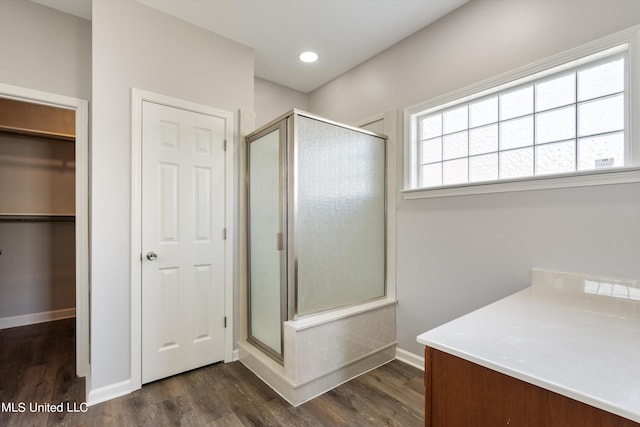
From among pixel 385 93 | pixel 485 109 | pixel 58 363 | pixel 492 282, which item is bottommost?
pixel 58 363

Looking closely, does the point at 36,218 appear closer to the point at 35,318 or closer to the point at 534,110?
the point at 35,318

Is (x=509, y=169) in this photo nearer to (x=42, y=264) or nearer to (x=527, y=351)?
(x=527, y=351)

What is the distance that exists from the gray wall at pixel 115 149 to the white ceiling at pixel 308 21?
0.23 metres

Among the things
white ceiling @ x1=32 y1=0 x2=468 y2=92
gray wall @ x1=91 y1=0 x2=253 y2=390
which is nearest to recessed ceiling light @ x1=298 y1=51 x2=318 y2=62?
white ceiling @ x1=32 y1=0 x2=468 y2=92

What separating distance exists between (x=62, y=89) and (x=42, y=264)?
2.43 metres

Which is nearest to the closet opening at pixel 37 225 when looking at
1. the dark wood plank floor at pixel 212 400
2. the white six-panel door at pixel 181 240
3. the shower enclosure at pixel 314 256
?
the dark wood plank floor at pixel 212 400

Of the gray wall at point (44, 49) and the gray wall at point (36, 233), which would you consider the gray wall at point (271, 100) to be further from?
the gray wall at point (36, 233)

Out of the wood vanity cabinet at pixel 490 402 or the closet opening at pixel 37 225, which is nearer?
the wood vanity cabinet at pixel 490 402

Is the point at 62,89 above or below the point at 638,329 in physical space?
above

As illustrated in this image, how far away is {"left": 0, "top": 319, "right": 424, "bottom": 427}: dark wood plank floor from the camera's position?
1.78 meters

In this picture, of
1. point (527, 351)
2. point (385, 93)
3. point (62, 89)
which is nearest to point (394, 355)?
point (527, 351)

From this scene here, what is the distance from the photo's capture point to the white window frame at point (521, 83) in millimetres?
1473

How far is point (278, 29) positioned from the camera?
2463 mm

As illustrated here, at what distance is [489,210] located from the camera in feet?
6.56
